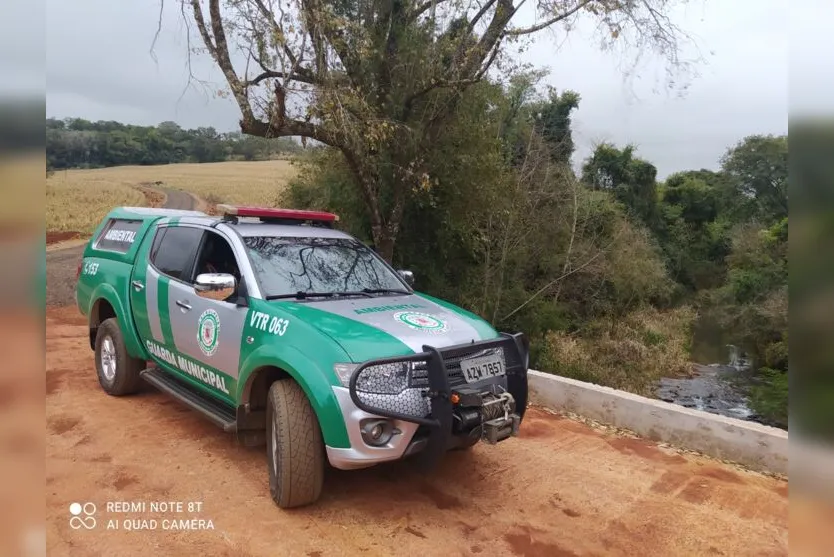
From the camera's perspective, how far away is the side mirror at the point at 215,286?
3811 mm

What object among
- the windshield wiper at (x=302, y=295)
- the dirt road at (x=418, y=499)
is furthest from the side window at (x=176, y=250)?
the dirt road at (x=418, y=499)

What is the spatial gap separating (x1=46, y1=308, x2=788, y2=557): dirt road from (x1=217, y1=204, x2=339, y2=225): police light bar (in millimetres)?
1958

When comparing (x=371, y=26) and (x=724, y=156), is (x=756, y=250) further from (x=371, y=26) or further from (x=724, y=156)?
(x=371, y=26)

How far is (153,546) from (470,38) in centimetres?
798

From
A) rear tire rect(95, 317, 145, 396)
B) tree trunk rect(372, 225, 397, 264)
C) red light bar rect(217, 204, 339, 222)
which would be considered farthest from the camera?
tree trunk rect(372, 225, 397, 264)

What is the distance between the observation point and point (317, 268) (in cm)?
457

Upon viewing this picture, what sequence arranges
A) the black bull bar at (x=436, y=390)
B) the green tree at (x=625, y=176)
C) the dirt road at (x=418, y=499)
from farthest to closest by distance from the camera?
the green tree at (x=625, y=176) < the dirt road at (x=418, y=499) < the black bull bar at (x=436, y=390)

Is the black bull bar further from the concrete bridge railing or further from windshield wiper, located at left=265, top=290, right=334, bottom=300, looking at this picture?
the concrete bridge railing

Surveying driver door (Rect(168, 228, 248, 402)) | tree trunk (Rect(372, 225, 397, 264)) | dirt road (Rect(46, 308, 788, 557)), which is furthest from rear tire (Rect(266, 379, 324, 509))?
tree trunk (Rect(372, 225, 397, 264))

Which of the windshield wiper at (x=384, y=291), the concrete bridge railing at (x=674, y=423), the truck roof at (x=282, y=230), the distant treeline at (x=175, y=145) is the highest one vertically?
the distant treeline at (x=175, y=145)

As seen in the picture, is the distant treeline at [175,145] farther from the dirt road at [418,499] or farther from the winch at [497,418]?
the winch at [497,418]

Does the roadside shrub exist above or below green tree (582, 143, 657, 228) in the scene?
below

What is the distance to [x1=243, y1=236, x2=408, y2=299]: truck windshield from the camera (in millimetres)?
4248

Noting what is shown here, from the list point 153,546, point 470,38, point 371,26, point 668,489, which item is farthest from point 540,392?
point 371,26
